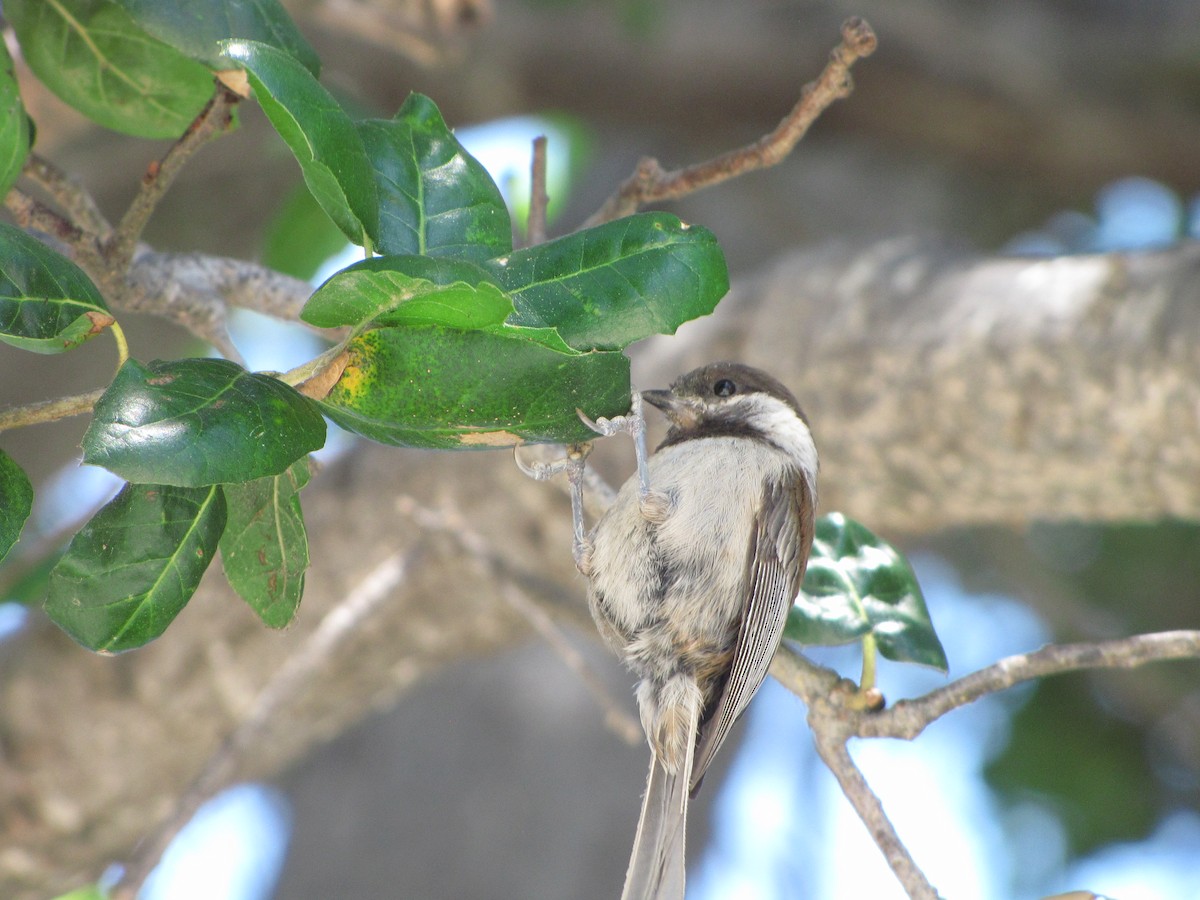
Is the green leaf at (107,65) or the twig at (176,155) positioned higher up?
the green leaf at (107,65)

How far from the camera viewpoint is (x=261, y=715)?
290cm

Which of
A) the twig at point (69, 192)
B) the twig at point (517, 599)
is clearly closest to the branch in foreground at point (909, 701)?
the twig at point (517, 599)

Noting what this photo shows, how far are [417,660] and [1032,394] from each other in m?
2.45

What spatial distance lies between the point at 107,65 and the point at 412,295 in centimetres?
105

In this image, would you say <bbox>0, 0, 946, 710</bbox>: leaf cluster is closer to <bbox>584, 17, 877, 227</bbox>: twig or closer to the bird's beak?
<bbox>584, 17, 877, 227</bbox>: twig

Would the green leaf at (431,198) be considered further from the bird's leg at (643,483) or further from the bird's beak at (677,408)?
the bird's beak at (677,408)

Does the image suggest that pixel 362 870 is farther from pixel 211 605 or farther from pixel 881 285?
pixel 881 285

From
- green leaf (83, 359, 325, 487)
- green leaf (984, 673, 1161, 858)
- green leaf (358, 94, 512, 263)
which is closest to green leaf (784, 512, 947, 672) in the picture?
green leaf (358, 94, 512, 263)

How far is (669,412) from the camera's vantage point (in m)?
3.19

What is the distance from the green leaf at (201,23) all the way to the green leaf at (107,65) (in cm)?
30

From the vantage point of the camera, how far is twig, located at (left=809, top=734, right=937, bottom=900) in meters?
1.69

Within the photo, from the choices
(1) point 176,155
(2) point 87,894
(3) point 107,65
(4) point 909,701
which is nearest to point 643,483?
(4) point 909,701

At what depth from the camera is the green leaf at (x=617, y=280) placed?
158 centimetres

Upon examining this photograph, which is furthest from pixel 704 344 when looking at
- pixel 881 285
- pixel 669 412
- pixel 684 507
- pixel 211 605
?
pixel 211 605
